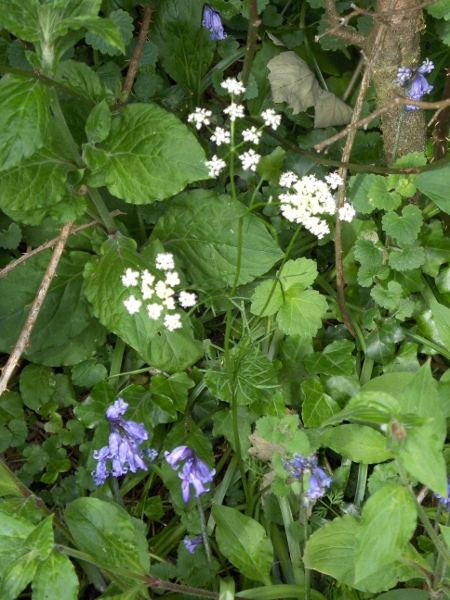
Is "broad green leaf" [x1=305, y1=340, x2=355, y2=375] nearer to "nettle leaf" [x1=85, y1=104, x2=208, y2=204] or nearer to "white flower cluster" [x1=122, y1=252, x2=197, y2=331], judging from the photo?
"white flower cluster" [x1=122, y1=252, x2=197, y2=331]

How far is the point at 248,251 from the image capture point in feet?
7.80

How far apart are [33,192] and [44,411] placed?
42.5 inches

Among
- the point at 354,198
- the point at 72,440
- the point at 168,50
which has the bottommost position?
the point at 72,440

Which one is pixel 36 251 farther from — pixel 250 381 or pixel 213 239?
pixel 250 381

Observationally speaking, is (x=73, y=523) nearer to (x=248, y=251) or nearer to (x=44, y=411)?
(x=44, y=411)

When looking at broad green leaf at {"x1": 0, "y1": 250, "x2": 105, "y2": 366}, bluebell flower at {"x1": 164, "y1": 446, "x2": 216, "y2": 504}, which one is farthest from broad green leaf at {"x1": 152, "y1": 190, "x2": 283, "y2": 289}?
bluebell flower at {"x1": 164, "y1": 446, "x2": 216, "y2": 504}

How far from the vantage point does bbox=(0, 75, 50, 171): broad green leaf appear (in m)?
1.73

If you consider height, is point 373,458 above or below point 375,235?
below

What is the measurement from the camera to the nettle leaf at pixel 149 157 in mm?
1992

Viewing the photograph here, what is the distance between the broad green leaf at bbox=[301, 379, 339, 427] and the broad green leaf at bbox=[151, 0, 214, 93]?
4.61 feet

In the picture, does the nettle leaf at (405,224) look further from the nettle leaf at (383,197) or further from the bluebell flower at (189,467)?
the bluebell flower at (189,467)

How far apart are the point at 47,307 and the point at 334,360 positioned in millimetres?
1166

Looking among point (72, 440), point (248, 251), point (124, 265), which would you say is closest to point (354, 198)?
point (248, 251)

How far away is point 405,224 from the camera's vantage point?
2287 millimetres
